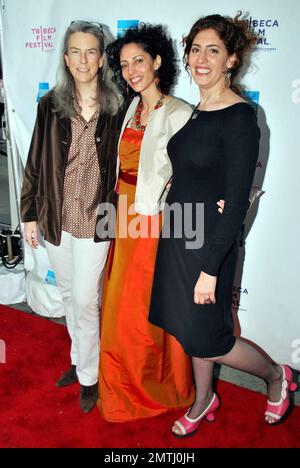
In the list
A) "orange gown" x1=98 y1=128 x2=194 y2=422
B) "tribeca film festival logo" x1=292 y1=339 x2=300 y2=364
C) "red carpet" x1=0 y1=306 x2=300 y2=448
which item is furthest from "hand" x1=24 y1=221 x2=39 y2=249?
"tribeca film festival logo" x1=292 y1=339 x2=300 y2=364

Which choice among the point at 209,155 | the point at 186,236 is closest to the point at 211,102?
the point at 209,155

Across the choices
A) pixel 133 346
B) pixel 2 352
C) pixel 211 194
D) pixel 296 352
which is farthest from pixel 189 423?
pixel 2 352

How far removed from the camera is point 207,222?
162 cm

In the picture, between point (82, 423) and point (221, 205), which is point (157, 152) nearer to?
point (221, 205)

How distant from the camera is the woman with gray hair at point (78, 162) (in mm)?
1864

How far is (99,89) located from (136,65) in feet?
0.72

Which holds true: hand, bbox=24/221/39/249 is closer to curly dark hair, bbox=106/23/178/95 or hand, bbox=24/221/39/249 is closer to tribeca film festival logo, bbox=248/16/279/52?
curly dark hair, bbox=106/23/178/95

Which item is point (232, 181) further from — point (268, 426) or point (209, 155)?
point (268, 426)

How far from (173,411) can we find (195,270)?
0.88 metres

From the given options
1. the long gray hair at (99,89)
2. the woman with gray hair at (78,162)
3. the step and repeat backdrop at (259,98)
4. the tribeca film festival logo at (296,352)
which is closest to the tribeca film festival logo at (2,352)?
the woman with gray hair at (78,162)

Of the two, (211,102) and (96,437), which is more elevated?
(211,102)

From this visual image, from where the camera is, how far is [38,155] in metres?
2.02

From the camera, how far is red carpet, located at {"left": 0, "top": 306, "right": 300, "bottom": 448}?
6.39 ft

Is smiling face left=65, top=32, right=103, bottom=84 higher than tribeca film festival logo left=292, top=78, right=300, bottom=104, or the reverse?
smiling face left=65, top=32, right=103, bottom=84
